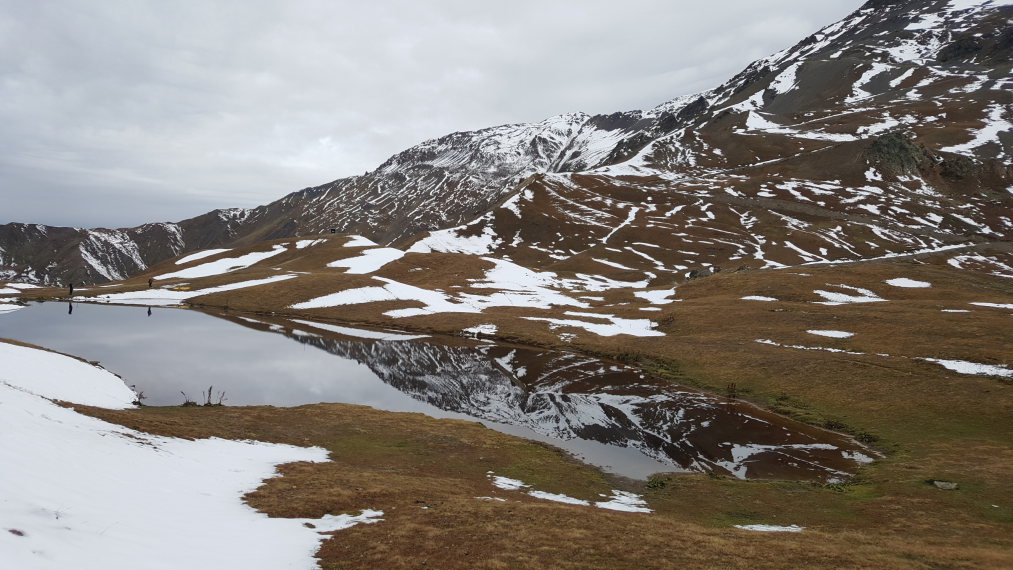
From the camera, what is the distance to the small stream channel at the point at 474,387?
108ft

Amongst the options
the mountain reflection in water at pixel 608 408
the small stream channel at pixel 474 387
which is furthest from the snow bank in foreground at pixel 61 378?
the mountain reflection in water at pixel 608 408

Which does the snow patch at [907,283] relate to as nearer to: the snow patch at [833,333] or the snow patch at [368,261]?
A: the snow patch at [833,333]

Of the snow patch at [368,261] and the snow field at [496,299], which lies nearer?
the snow field at [496,299]

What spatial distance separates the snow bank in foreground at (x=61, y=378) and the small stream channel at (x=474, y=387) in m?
2.65

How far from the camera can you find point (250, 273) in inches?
4437

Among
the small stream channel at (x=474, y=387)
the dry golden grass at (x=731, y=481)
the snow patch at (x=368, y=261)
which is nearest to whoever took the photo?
the dry golden grass at (x=731, y=481)

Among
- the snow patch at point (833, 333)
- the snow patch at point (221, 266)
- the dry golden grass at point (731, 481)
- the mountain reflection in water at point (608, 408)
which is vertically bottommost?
the mountain reflection in water at point (608, 408)

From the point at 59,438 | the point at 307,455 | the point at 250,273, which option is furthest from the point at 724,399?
the point at 250,273

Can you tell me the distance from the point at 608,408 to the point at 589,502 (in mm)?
18757

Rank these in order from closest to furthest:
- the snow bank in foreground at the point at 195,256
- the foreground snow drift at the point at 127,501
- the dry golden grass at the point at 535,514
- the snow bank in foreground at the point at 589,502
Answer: the foreground snow drift at the point at 127,501, the dry golden grass at the point at 535,514, the snow bank in foreground at the point at 589,502, the snow bank in foreground at the point at 195,256

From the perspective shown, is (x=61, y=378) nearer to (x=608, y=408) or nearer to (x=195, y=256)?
(x=608, y=408)

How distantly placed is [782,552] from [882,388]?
33.8 m

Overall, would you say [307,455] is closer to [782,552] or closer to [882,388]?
[782,552]

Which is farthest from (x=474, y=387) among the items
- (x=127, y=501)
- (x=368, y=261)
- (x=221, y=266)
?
(x=221, y=266)
